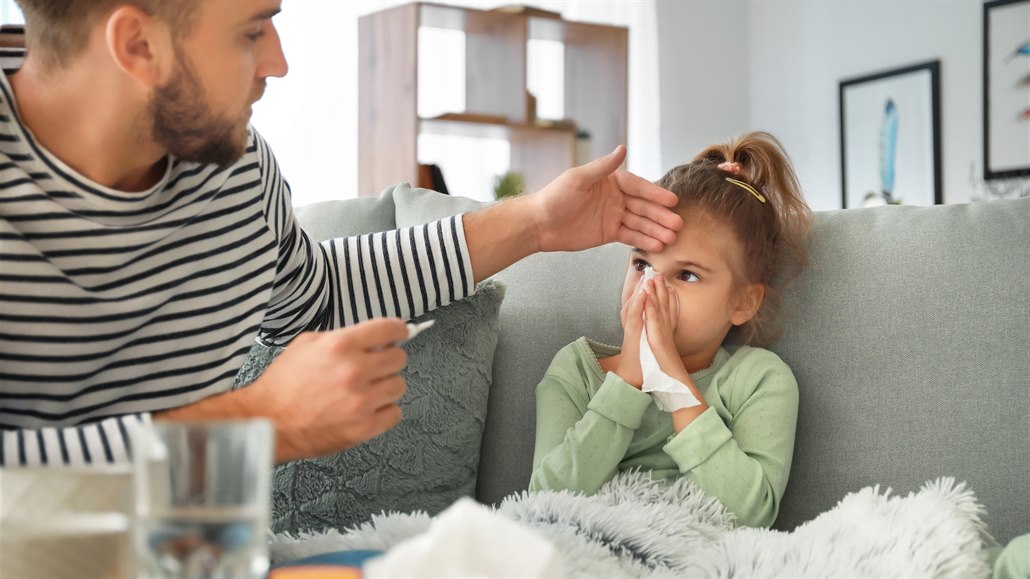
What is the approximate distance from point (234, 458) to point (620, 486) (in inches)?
34.7


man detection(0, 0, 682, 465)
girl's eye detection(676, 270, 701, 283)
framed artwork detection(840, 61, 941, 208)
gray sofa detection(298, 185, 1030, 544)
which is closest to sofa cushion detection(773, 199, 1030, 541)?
gray sofa detection(298, 185, 1030, 544)

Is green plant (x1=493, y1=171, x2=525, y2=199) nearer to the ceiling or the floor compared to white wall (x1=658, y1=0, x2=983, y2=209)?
nearer to the floor

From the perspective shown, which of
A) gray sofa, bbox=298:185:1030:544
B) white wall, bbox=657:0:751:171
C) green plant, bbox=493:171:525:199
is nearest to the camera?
gray sofa, bbox=298:185:1030:544

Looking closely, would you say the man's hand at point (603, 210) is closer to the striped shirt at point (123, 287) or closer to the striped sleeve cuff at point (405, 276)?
the striped sleeve cuff at point (405, 276)

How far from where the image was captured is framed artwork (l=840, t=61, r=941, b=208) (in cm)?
434

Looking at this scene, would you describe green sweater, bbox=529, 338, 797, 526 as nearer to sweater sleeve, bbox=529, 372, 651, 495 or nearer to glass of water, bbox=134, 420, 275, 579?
sweater sleeve, bbox=529, 372, 651, 495

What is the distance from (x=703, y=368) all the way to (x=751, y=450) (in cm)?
21

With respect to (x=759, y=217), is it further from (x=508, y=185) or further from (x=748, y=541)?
(x=508, y=185)

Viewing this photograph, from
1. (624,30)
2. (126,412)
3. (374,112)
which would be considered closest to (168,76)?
(126,412)

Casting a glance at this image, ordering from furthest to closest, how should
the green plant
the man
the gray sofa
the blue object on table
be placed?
1. the green plant
2. the gray sofa
3. the man
4. the blue object on table

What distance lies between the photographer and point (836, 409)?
137 centimetres

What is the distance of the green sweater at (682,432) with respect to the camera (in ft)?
4.37

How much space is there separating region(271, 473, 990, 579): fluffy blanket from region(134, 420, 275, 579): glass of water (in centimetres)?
45

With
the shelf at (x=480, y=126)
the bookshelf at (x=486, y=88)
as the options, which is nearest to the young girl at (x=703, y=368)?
the bookshelf at (x=486, y=88)
